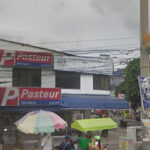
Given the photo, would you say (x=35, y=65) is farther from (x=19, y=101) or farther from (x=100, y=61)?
(x=100, y=61)

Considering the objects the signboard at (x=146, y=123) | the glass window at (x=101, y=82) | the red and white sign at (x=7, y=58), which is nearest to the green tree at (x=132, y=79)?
the glass window at (x=101, y=82)

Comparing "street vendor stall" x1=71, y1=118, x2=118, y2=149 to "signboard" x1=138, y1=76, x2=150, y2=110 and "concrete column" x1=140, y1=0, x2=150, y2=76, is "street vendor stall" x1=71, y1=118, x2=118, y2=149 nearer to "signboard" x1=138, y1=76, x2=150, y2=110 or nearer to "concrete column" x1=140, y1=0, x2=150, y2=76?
"signboard" x1=138, y1=76, x2=150, y2=110

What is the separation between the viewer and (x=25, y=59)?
17.8 meters

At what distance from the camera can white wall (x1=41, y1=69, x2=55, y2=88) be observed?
18.6 meters

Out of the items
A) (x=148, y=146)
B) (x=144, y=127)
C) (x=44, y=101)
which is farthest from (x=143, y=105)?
(x=44, y=101)

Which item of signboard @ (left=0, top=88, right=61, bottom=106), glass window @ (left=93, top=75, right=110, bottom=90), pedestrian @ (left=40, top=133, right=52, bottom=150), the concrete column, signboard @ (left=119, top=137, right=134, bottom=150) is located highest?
the concrete column

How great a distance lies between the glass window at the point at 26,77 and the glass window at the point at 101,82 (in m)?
4.78

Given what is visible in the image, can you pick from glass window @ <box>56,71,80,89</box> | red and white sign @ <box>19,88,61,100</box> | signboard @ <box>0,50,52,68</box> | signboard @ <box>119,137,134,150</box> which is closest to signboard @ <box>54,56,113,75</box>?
glass window @ <box>56,71,80,89</box>

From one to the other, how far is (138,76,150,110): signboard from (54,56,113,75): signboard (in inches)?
381

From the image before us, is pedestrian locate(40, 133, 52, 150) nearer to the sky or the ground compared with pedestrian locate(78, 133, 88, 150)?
nearer to the sky

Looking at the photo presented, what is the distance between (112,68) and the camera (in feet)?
69.5

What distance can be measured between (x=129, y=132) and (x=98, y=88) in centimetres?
965

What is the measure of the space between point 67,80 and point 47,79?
1730 millimetres

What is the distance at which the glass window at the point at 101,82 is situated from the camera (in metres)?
21.0
